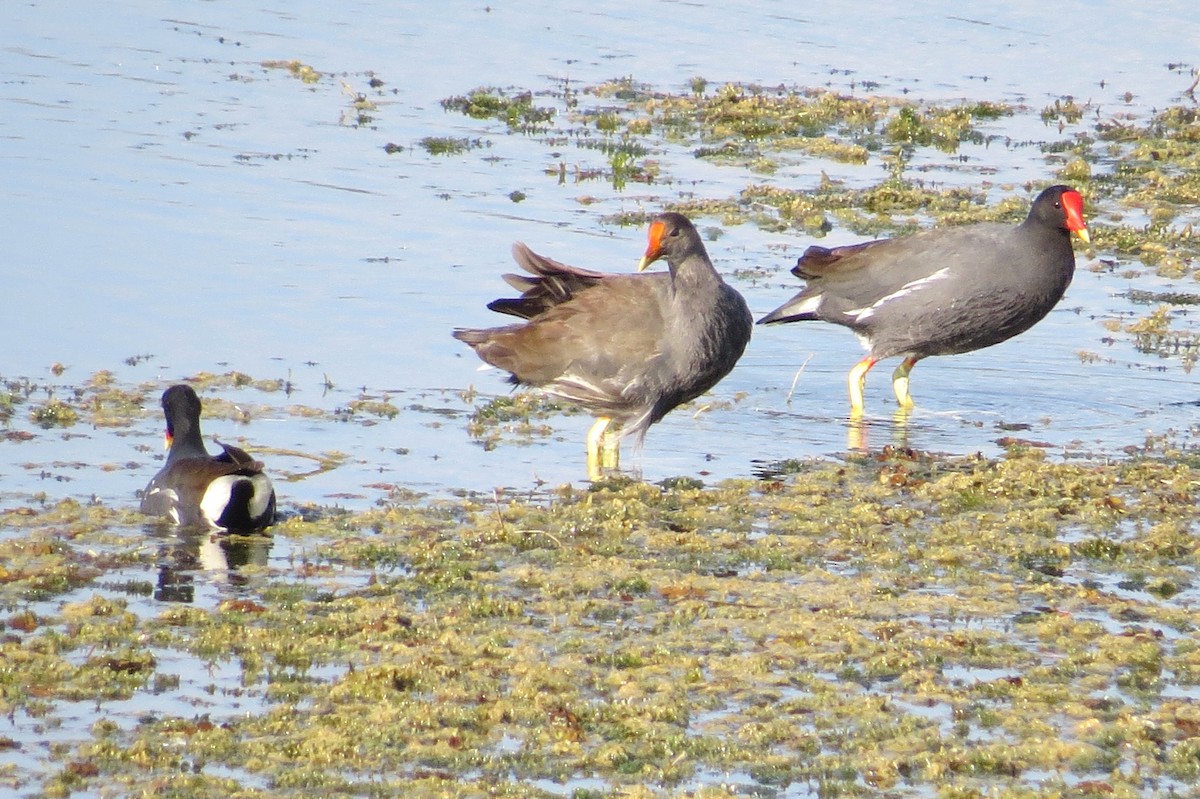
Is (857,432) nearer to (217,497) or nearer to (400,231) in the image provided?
(217,497)

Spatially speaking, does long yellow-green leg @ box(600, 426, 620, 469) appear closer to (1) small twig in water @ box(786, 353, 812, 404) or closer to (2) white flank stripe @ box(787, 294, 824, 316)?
(1) small twig in water @ box(786, 353, 812, 404)

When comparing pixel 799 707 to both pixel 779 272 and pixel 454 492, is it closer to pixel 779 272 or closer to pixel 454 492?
pixel 454 492

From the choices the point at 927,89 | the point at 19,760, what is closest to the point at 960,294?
the point at 19,760

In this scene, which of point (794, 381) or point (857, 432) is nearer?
point (857, 432)

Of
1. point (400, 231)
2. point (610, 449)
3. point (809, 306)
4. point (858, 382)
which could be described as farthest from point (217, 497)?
point (400, 231)

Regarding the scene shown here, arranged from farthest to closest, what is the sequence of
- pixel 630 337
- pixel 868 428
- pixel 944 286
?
pixel 944 286
pixel 868 428
pixel 630 337

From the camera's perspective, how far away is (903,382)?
10953 millimetres

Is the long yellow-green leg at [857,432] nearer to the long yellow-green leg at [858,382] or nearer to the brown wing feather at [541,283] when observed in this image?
the long yellow-green leg at [858,382]

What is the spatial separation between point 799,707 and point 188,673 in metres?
1.92

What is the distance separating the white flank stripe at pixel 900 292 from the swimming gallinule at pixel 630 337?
1.93 meters

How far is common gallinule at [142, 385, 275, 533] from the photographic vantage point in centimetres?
745

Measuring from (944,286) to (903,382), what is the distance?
64 centimetres

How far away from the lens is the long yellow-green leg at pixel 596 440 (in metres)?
9.05

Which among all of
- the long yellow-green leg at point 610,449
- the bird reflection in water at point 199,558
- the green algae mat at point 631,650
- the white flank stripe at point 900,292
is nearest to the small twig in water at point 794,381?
the white flank stripe at point 900,292
